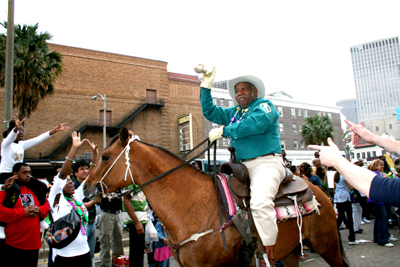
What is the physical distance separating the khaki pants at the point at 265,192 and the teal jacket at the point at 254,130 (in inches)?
5.0

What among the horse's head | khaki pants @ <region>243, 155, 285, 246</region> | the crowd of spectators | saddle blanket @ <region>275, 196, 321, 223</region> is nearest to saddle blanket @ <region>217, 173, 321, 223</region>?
saddle blanket @ <region>275, 196, 321, 223</region>

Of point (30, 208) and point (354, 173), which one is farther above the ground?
point (354, 173)

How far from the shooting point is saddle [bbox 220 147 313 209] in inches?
126

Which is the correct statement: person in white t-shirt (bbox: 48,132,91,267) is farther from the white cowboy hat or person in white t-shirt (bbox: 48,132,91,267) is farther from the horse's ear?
the white cowboy hat

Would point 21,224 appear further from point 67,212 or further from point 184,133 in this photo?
point 184,133

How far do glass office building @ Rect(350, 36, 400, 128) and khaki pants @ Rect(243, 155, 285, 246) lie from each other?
208 metres

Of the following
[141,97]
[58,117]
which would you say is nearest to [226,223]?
[58,117]

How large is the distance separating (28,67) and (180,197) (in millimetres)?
17345

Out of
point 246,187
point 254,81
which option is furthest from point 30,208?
point 254,81

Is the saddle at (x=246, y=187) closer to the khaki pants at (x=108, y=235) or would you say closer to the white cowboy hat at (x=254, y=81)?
the white cowboy hat at (x=254, y=81)

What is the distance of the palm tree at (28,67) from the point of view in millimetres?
16219

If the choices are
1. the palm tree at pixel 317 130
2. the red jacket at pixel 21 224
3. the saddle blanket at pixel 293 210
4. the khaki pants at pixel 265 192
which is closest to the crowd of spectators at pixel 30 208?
the red jacket at pixel 21 224

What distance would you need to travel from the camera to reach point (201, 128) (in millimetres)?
33250

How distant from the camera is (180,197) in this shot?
326cm
